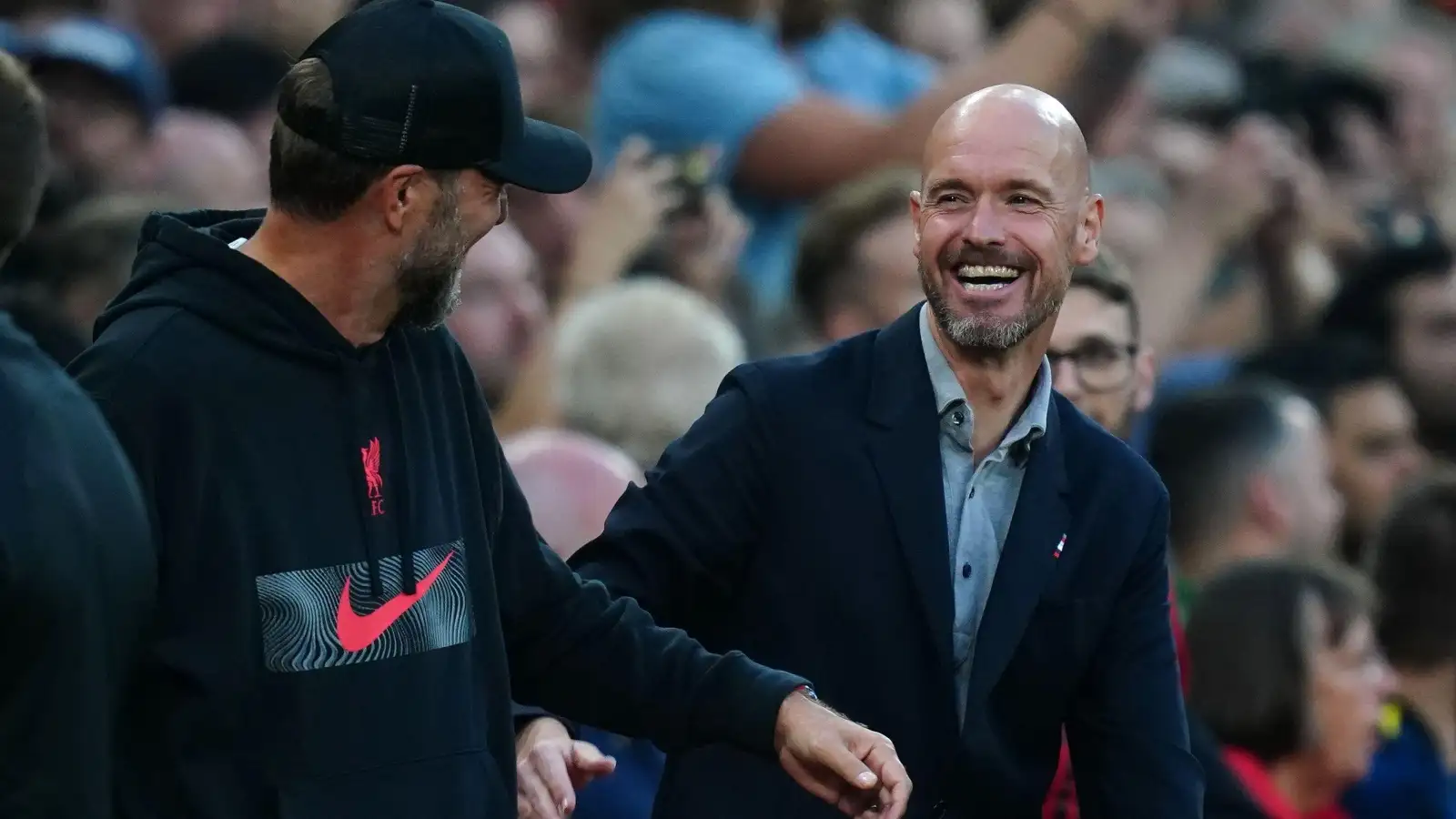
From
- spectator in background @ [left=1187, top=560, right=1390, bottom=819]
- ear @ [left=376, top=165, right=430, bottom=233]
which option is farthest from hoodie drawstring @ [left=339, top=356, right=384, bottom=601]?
spectator in background @ [left=1187, top=560, right=1390, bottom=819]

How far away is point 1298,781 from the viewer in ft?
19.5

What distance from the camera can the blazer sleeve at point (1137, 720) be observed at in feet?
12.9

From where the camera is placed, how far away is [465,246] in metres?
3.37

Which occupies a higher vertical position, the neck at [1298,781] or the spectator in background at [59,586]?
the spectator in background at [59,586]

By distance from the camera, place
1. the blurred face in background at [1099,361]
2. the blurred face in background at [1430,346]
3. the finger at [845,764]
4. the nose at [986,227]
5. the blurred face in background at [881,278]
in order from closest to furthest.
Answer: the finger at [845,764] → the nose at [986,227] → the blurred face in background at [1099,361] → the blurred face in background at [881,278] → the blurred face in background at [1430,346]

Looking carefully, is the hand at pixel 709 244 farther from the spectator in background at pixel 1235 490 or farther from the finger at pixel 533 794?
the finger at pixel 533 794

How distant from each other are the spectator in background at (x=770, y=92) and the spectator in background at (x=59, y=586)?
408 cm

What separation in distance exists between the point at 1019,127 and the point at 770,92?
2871 mm

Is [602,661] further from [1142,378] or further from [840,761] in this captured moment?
[1142,378]

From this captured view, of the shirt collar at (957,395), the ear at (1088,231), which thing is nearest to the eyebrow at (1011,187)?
the ear at (1088,231)

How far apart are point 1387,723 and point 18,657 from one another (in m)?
4.68

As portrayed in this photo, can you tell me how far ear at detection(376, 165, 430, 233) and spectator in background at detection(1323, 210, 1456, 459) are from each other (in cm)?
630

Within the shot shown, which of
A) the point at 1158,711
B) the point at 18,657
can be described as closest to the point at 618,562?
the point at 1158,711

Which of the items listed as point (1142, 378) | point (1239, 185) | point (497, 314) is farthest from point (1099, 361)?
point (1239, 185)
